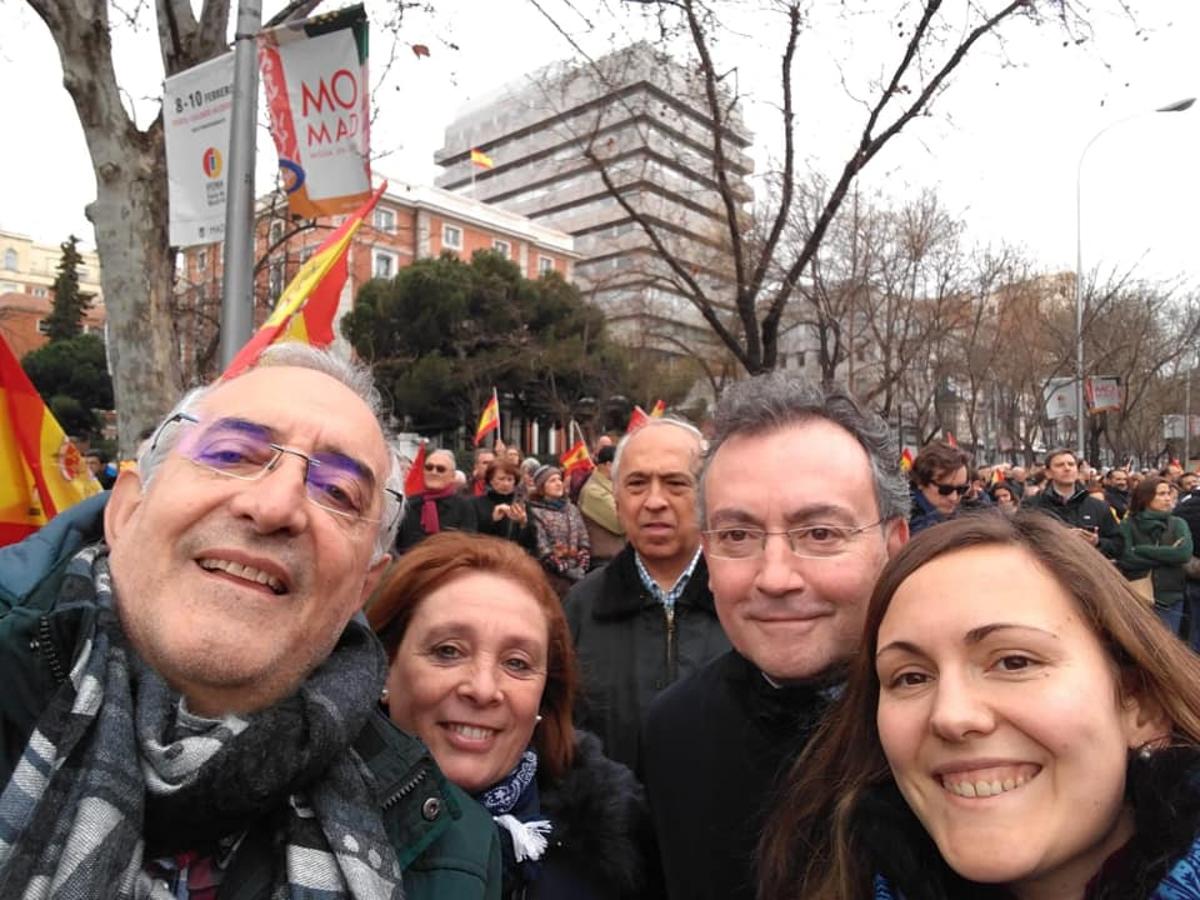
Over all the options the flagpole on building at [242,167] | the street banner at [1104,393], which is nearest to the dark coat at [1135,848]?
the flagpole on building at [242,167]

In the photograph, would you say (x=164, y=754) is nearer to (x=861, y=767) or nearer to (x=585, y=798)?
(x=585, y=798)

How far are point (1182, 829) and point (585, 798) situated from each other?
4.12 feet

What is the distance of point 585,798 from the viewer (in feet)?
6.97

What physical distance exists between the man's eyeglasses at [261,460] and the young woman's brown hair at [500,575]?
0.58 metres

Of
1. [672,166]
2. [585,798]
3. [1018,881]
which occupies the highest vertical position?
[672,166]

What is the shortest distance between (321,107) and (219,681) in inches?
155

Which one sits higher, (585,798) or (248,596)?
(248,596)

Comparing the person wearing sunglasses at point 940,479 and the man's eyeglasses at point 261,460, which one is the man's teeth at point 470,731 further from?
the person wearing sunglasses at point 940,479

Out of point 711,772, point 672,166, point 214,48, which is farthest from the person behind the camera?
point 672,166

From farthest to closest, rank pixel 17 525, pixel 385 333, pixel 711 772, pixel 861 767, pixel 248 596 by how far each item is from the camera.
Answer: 1. pixel 385 333
2. pixel 17 525
3. pixel 711 772
4. pixel 861 767
5. pixel 248 596

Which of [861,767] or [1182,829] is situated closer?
[1182,829]

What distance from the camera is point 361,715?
1.57 meters

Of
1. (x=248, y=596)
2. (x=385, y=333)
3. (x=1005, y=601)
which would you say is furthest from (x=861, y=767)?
(x=385, y=333)

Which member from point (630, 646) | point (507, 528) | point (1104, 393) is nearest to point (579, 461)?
point (507, 528)
